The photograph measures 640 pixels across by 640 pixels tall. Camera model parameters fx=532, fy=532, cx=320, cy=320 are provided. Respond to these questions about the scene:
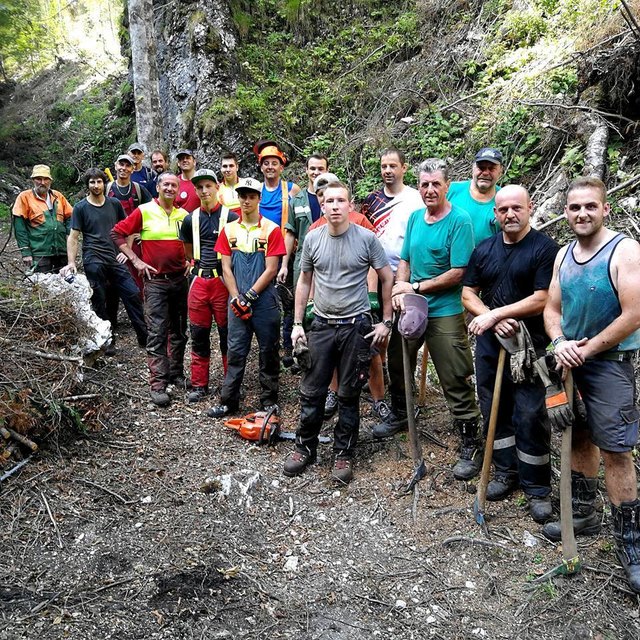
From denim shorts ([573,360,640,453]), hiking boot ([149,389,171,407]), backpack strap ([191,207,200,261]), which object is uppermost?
→ backpack strap ([191,207,200,261])

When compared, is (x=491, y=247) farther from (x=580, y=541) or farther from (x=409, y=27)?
(x=409, y=27)

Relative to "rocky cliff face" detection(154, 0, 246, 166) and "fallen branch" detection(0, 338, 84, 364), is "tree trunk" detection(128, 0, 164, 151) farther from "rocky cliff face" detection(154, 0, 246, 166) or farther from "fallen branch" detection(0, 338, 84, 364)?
"fallen branch" detection(0, 338, 84, 364)

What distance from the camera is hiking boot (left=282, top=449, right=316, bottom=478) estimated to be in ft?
14.9

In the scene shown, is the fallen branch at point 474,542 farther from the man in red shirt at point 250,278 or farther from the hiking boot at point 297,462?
the man in red shirt at point 250,278

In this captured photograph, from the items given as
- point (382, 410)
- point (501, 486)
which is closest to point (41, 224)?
point (382, 410)

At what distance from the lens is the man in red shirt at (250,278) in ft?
17.1

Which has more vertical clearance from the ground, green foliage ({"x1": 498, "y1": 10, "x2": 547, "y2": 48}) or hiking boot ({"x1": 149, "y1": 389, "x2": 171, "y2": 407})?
green foliage ({"x1": 498, "y1": 10, "x2": 547, "y2": 48})

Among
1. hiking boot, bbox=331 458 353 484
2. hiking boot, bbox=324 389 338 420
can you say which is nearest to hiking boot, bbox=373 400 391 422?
hiking boot, bbox=324 389 338 420

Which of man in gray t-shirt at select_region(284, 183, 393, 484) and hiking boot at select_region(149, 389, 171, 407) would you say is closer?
man in gray t-shirt at select_region(284, 183, 393, 484)

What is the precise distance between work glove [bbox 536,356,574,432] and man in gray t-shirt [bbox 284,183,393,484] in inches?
52.9

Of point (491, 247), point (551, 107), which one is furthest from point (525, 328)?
point (551, 107)

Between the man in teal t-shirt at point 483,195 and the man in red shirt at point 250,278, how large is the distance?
1.84 metres

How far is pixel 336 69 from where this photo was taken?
11.1m

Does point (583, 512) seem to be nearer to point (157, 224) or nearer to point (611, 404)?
point (611, 404)
